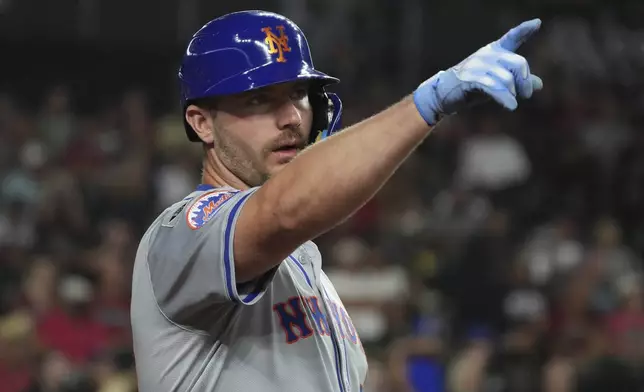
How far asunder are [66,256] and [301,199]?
5942 millimetres

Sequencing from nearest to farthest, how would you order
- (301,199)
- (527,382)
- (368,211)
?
(301,199)
(527,382)
(368,211)

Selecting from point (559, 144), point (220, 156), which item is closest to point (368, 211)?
point (559, 144)

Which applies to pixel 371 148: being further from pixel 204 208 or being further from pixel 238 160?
pixel 238 160

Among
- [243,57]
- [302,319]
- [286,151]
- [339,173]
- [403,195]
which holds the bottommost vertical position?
[403,195]

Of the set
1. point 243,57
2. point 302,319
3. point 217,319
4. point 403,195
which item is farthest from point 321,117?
point 403,195

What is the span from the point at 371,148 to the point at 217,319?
62 cm

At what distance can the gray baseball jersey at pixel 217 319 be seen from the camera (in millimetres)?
2117

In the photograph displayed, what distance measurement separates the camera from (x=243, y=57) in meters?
2.36

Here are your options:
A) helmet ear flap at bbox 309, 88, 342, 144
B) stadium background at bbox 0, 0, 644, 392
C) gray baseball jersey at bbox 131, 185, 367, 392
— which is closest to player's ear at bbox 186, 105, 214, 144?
gray baseball jersey at bbox 131, 185, 367, 392

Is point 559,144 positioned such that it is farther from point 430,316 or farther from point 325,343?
point 325,343

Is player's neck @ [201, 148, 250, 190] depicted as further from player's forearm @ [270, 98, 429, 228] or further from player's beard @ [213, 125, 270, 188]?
player's forearm @ [270, 98, 429, 228]

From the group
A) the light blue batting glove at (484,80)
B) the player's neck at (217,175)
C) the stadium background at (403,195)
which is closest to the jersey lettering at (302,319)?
the player's neck at (217,175)

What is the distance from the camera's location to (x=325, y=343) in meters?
2.45

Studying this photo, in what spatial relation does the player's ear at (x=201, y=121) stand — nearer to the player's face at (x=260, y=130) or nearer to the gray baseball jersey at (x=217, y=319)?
the player's face at (x=260, y=130)
